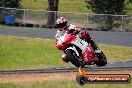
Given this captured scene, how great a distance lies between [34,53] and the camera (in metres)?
32.5

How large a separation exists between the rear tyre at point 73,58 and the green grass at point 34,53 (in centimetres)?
2007

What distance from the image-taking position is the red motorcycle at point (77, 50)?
8281 mm

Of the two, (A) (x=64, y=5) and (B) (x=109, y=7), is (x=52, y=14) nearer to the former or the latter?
(B) (x=109, y=7)

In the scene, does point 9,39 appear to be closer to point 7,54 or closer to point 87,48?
point 7,54

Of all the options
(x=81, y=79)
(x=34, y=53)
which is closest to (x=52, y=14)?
(x=34, y=53)

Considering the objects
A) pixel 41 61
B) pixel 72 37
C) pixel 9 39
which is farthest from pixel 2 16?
pixel 72 37

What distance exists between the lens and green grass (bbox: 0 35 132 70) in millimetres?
29469

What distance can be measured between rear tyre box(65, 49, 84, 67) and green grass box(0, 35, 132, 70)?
65.8 ft

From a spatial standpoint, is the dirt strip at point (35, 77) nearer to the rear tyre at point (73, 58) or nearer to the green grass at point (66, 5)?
the rear tyre at point (73, 58)

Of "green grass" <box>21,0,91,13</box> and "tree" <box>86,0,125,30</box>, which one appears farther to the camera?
"green grass" <box>21,0,91,13</box>

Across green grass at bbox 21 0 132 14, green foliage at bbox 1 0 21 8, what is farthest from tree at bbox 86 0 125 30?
green grass at bbox 21 0 132 14

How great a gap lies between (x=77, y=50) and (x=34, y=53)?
24.2 meters

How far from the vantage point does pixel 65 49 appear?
828 centimetres

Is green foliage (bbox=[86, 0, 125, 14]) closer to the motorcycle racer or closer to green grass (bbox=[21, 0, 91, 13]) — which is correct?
green grass (bbox=[21, 0, 91, 13])
